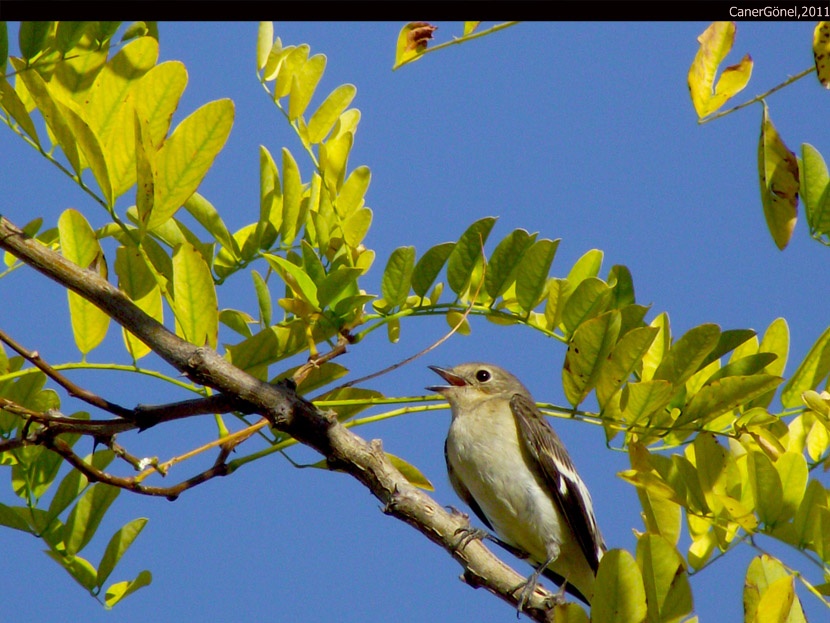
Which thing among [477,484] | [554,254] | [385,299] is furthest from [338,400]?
[477,484]

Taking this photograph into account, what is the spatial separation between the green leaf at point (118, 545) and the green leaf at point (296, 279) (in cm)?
87

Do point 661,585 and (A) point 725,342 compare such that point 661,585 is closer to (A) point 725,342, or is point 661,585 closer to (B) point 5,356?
(A) point 725,342

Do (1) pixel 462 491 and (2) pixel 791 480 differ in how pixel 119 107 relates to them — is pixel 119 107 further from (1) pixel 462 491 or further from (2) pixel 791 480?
(1) pixel 462 491

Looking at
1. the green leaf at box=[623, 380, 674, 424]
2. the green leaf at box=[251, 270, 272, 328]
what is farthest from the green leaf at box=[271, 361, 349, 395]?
the green leaf at box=[623, 380, 674, 424]

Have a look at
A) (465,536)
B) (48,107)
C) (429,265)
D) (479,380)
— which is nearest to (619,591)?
(465,536)

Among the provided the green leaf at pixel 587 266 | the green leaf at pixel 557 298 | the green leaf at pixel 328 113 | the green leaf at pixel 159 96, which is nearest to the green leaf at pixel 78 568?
the green leaf at pixel 159 96

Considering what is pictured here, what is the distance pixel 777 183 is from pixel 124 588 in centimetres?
Answer: 216

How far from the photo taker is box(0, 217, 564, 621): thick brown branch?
2117mm

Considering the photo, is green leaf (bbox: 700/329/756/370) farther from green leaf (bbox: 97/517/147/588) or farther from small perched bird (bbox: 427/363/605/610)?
green leaf (bbox: 97/517/147/588)

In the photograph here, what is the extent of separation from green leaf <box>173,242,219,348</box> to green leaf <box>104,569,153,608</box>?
808mm

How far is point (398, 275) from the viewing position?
262 cm

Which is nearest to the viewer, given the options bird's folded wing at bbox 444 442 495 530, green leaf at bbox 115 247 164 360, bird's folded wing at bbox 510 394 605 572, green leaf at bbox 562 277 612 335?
green leaf at bbox 115 247 164 360

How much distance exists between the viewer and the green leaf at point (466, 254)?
2.60 meters

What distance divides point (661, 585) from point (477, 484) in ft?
6.39
